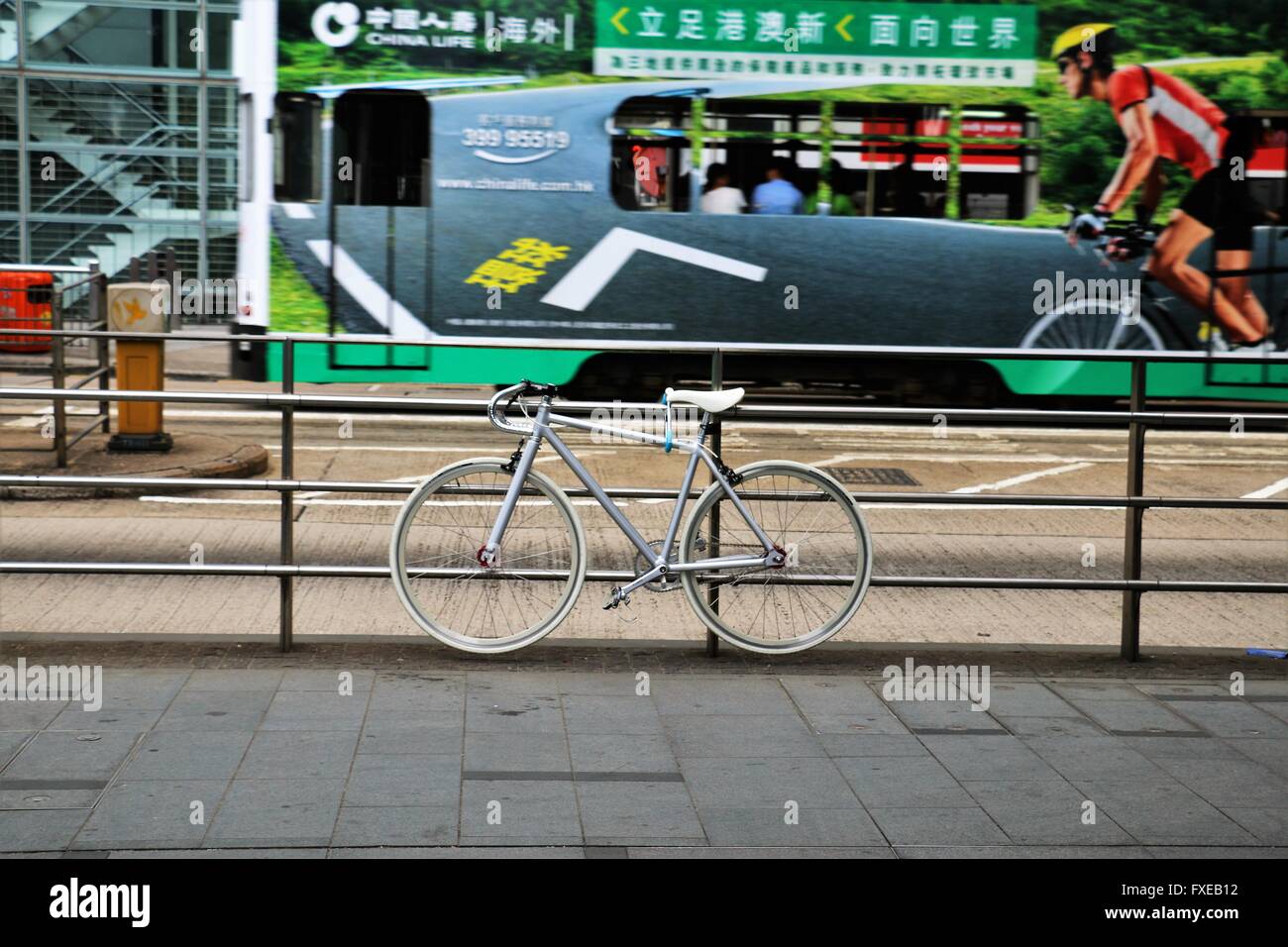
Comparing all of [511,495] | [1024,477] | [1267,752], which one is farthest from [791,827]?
[1024,477]

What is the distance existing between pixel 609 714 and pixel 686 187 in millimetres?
8631

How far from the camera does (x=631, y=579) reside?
18.9ft

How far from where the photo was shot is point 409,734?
488 cm

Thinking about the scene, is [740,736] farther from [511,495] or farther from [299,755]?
[299,755]

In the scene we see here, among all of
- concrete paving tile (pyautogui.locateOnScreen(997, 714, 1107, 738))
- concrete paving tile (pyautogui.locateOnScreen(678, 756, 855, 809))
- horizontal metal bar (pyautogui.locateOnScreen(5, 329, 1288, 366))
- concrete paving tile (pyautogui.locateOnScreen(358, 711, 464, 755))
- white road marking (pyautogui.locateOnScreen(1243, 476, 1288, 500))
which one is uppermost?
horizontal metal bar (pyautogui.locateOnScreen(5, 329, 1288, 366))

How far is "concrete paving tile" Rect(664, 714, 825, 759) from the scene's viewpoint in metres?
4.79

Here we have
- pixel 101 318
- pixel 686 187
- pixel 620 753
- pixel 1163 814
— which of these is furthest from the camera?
pixel 686 187

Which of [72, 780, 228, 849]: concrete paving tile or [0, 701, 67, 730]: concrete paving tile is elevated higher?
[72, 780, 228, 849]: concrete paving tile

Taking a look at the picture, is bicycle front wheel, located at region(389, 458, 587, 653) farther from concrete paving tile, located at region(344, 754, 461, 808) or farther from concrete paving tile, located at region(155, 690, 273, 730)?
concrete paving tile, located at region(344, 754, 461, 808)

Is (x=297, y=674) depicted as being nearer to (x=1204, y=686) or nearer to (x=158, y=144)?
(x=1204, y=686)

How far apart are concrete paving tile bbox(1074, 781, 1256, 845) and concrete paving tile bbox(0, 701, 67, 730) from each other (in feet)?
10.1

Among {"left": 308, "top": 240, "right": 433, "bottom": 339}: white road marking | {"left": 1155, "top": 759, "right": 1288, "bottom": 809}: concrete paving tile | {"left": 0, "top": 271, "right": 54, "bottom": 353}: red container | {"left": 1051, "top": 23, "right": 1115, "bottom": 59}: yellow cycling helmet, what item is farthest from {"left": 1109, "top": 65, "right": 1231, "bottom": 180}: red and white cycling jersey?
{"left": 1155, "top": 759, "right": 1288, "bottom": 809}: concrete paving tile

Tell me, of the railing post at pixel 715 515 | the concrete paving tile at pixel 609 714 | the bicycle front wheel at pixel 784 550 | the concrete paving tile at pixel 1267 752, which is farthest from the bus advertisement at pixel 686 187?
the concrete paving tile at pixel 1267 752

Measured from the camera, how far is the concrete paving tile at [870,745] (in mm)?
4805
